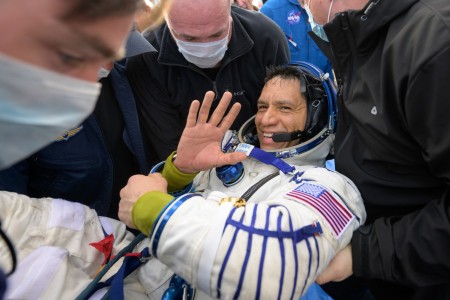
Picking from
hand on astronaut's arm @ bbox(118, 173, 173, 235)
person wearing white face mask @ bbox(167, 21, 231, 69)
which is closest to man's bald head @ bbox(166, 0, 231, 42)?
person wearing white face mask @ bbox(167, 21, 231, 69)

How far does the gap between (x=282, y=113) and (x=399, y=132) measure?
804 mm

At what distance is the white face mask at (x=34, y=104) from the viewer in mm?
681

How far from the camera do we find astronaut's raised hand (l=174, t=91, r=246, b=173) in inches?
70.0

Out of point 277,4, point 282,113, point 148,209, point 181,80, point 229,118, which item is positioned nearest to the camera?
point 148,209

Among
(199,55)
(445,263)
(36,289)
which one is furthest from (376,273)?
(199,55)

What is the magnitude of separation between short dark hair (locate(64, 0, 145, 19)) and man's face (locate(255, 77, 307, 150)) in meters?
→ 1.29

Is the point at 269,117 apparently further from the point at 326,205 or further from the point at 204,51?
the point at 326,205

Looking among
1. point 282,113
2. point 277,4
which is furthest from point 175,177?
point 277,4

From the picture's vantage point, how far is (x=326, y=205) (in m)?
1.37

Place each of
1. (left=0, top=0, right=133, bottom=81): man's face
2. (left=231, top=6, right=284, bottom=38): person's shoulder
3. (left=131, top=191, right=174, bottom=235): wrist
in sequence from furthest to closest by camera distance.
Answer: (left=231, top=6, right=284, bottom=38): person's shoulder < (left=131, top=191, right=174, bottom=235): wrist < (left=0, top=0, right=133, bottom=81): man's face

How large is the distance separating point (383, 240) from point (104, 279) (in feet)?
3.64

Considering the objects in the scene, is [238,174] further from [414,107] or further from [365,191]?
[414,107]

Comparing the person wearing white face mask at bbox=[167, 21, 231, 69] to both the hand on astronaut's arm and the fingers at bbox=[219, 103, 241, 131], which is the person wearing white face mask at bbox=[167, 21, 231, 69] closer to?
the fingers at bbox=[219, 103, 241, 131]

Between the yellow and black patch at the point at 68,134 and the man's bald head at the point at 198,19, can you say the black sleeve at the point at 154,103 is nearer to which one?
the man's bald head at the point at 198,19
